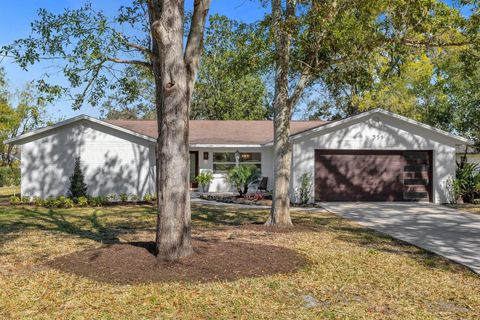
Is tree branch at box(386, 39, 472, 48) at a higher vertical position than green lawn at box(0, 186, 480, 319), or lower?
higher

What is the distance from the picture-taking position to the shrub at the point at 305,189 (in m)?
18.3

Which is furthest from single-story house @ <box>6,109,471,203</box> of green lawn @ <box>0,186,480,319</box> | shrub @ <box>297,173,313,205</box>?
green lawn @ <box>0,186,480,319</box>

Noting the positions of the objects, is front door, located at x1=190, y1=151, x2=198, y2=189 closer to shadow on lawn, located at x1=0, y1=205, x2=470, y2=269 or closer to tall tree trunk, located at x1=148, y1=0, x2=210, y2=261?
shadow on lawn, located at x1=0, y1=205, x2=470, y2=269

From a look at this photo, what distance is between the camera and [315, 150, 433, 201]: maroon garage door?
18.8 metres

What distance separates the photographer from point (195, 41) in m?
7.61

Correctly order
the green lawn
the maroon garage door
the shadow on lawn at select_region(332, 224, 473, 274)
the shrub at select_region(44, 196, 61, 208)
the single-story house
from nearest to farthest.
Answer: the green lawn → the shadow on lawn at select_region(332, 224, 473, 274) → the shrub at select_region(44, 196, 61, 208) → the single-story house → the maroon garage door

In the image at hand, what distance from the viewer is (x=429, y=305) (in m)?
5.35

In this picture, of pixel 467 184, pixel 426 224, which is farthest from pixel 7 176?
pixel 426 224

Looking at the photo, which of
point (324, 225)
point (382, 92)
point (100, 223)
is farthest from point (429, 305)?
point (382, 92)

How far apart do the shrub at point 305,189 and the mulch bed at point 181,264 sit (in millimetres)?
10206

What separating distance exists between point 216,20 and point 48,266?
6.76 m

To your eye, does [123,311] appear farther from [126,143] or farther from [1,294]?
[126,143]

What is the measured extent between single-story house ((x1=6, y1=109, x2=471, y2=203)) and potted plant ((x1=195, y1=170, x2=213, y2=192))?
284cm

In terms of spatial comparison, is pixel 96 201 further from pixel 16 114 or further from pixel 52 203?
pixel 16 114
